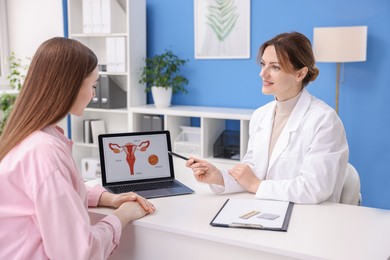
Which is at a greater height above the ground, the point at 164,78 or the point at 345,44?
the point at 345,44

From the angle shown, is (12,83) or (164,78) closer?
(164,78)

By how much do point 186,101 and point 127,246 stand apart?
2.61 metres

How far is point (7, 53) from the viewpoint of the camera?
4789 mm

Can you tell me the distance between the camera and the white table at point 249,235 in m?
1.29

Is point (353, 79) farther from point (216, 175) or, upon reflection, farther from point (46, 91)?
point (46, 91)

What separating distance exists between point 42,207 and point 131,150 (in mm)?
703

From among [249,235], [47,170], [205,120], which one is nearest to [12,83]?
[205,120]

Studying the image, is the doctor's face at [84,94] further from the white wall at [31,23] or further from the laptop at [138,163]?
the white wall at [31,23]

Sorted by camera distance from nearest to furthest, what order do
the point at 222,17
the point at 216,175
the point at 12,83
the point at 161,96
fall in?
1. the point at 216,175
2. the point at 222,17
3. the point at 161,96
4. the point at 12,83

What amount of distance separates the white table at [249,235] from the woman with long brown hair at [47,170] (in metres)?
0.22

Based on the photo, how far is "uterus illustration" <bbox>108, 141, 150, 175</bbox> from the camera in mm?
1865

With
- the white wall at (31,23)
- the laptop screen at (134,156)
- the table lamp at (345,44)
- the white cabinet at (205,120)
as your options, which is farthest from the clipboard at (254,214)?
the white wall at (31,23)

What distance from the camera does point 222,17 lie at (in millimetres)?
3836

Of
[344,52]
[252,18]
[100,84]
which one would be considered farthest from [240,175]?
[100,84]
